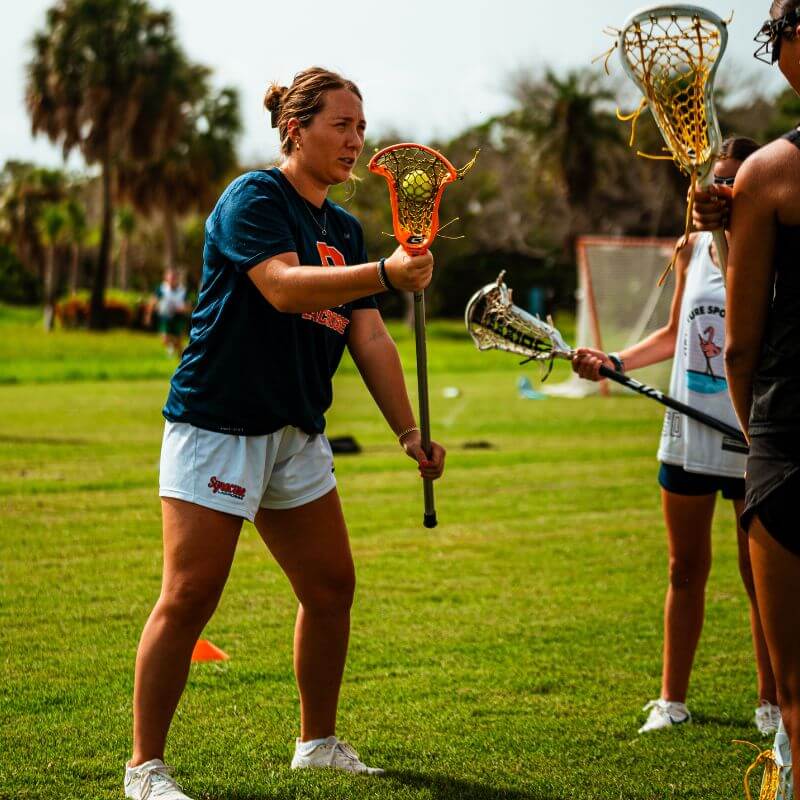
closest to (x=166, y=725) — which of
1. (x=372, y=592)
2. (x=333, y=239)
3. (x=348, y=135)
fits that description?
(x=333, y=239)

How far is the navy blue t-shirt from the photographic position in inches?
151

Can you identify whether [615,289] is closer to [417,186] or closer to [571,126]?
[417,186]

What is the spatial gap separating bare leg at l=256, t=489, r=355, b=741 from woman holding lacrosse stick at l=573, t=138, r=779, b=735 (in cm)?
127

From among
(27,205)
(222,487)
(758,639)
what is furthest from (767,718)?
(27,205)

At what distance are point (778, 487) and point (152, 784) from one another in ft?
7.10

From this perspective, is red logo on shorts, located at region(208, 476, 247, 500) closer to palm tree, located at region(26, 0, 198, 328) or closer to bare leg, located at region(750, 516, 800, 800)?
bare leg, located at region(750, 516, 800, 800)

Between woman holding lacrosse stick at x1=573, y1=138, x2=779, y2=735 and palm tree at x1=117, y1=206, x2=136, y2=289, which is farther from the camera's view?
palm tree at x1=117, y1=206, x2=136, y2=289

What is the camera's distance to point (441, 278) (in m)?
54.5

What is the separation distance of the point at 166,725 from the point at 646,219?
56774 millimetres

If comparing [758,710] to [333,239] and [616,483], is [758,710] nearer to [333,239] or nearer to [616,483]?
[333,239]

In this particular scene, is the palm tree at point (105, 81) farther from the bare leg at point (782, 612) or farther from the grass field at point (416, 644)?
the bare leg at point (782, 612)

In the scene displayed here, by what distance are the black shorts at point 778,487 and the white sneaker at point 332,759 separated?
6.59ft

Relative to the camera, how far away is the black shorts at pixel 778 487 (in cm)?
275

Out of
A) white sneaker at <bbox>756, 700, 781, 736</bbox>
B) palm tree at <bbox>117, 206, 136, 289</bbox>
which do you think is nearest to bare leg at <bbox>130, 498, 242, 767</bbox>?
white sneaker at <bbox>756, 700, 781, 736</bbox>
